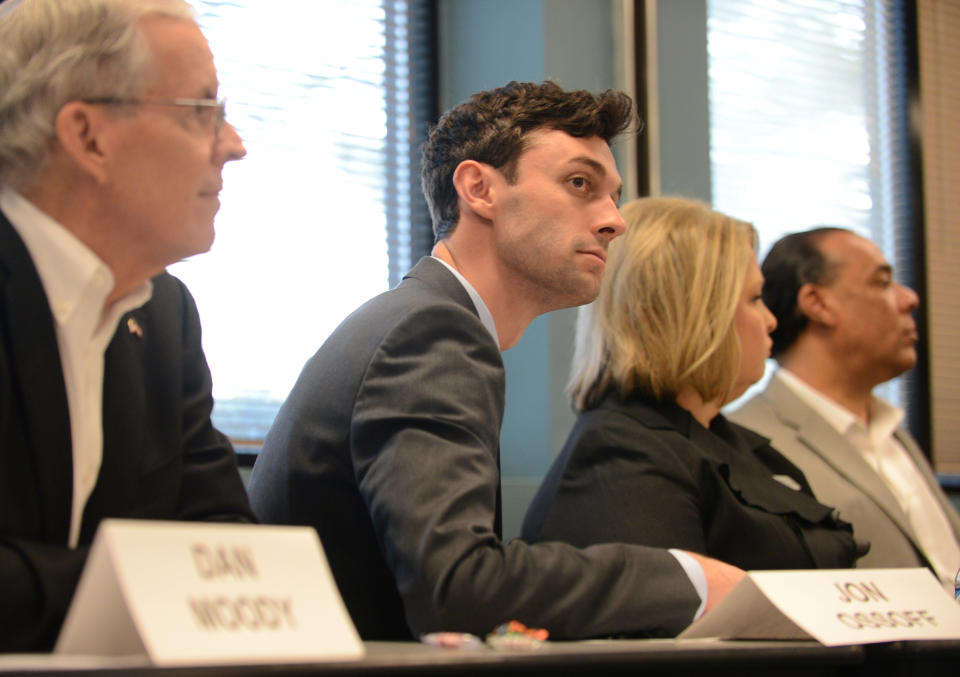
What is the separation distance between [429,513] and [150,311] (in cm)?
49

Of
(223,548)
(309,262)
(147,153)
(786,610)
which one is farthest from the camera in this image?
(309,262)

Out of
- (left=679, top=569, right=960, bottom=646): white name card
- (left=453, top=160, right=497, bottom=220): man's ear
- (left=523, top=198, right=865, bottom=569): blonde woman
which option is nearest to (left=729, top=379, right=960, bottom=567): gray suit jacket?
(left=523, top=198, right=865, bottom=569): blonde woman

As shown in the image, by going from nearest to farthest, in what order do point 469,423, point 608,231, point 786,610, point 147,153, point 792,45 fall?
point 786,610 → point 147,153 → point 469,423 → point 608,231 → point 792,45

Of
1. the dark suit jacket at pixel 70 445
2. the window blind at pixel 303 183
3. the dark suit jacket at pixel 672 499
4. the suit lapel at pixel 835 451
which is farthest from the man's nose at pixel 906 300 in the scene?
the dark suit jacket at pixel 70 445

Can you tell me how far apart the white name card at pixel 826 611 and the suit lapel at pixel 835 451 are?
1.36 meters

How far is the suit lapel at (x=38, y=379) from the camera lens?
1.17 metres

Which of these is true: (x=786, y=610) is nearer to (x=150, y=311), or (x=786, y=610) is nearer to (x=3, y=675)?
(x=3, y=675)

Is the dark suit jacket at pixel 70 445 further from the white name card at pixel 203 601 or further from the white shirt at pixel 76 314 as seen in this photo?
the white name card at pixel 203 601

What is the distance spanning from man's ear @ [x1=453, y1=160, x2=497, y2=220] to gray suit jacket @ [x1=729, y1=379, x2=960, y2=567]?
1.17 meters

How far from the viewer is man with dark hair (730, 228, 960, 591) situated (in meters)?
2.80

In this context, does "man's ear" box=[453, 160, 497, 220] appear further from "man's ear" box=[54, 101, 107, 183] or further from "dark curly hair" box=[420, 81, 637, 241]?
"man's ear" box=[54, 101, 107, 183]

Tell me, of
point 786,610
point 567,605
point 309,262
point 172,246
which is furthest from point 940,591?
point 309,262

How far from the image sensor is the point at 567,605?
135cm

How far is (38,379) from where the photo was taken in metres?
1.18
